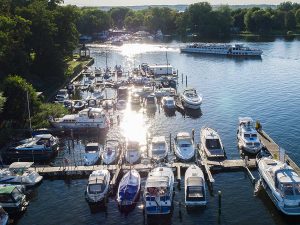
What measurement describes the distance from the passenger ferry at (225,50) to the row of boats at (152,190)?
361 ft

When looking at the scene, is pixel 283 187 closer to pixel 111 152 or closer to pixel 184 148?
pixel 184 148

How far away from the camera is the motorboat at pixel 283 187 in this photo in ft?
146

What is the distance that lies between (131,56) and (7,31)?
84.3 metres

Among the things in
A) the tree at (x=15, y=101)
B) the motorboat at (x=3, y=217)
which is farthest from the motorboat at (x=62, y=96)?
the motorboat at (x=3, y=217)

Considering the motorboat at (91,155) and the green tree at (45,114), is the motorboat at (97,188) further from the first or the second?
the green tree at (45,114)

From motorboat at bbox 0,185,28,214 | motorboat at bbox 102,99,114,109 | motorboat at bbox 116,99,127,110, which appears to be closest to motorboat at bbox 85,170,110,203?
motorboat at bbox 0,185,28,214

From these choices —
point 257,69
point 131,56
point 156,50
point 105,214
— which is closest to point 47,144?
point 105,214

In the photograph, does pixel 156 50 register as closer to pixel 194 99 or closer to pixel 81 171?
pixel 194 99

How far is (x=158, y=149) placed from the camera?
60.3 m

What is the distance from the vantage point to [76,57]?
499 feet

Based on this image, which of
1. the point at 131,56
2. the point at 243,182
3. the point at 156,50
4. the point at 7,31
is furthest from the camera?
the point at 156,50

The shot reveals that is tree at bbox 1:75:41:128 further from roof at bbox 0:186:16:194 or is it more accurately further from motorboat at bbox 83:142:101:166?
roof at bbox 0:186:16:194

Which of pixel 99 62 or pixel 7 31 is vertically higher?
pixel 7 31

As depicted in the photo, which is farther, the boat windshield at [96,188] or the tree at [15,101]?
the tree at [15,101]
